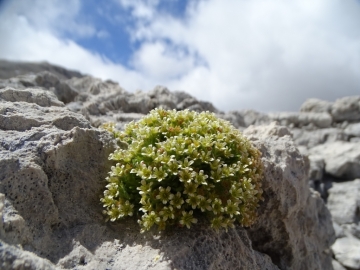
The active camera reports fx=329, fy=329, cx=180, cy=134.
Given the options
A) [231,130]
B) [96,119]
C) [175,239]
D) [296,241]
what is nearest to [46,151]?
[175,239]

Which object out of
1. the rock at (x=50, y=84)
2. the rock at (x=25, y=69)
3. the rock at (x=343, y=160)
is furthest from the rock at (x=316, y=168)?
the rock at (x=25, y=69)

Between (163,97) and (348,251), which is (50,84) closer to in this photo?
(163,97)

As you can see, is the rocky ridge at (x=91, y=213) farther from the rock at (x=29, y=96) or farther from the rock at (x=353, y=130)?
the rock at (x=353, y=130)

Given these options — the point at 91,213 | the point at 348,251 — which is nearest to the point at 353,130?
the point at 348,251

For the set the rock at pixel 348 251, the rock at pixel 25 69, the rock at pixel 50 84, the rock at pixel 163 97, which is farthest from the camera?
the rock at pixel 25 69

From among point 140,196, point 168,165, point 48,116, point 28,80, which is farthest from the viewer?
point 28,80

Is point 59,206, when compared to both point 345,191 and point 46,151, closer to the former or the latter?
point 46,151

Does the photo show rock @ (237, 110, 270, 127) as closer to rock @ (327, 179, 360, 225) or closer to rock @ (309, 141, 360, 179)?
rock @ (309, 141, 360, 179)
